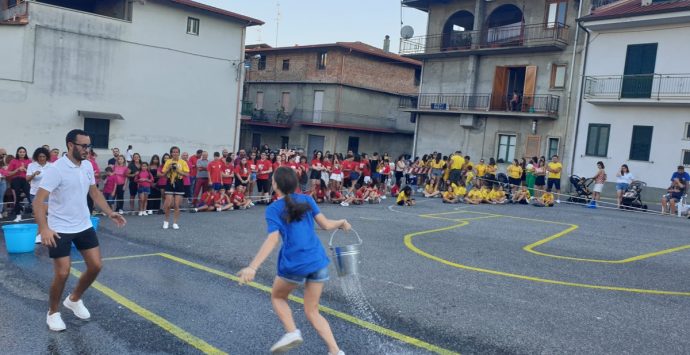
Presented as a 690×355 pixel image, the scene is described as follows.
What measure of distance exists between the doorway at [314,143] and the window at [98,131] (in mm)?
18409

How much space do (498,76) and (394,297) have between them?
25.4 m

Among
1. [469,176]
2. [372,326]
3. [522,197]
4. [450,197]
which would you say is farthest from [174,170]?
[522,197]

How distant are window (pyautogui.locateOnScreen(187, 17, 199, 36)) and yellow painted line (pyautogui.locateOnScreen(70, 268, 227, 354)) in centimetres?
2362

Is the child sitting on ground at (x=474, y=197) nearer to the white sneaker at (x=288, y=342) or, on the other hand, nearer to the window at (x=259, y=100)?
the white sneaker at (x=288, y=342)

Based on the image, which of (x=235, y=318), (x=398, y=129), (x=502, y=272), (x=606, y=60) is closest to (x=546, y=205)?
(x=606, y=60)

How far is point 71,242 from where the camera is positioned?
18.7 ft

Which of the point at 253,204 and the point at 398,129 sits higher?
the point at 398,129

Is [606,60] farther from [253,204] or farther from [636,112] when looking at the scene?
[253,204]

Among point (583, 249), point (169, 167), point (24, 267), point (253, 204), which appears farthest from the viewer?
point (253, 204)

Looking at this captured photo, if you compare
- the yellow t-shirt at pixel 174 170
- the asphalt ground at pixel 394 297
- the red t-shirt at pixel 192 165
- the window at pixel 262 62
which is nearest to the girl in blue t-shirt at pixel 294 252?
the asphalt ground at pixel 394 297

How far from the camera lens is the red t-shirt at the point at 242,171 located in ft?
54.4

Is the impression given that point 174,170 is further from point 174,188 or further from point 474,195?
point 474,195

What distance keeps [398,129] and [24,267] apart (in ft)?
130

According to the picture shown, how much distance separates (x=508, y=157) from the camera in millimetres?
29781
